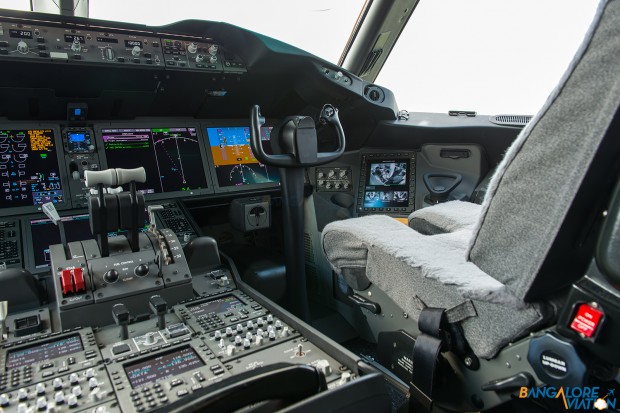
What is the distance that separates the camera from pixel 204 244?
1.85 m

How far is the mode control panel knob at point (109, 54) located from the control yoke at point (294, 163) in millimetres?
677

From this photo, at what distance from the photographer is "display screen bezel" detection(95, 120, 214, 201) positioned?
6.97 ft

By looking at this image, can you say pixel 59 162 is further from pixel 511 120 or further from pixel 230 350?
pixel 511 120

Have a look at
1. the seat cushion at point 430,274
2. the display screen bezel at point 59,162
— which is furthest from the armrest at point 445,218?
the display screen bezel at point 59,162

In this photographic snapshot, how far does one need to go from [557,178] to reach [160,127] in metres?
1.95

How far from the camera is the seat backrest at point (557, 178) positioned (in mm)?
712

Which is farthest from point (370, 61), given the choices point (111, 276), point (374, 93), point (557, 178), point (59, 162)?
point (557, 178)

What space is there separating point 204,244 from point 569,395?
134cm

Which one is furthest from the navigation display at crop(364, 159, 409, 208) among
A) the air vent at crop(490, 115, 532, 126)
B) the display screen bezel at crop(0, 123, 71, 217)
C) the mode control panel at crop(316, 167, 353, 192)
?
the display screen bezel at crop(0, 123, 71, 217)

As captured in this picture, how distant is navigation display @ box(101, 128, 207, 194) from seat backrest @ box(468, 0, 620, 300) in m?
1.66

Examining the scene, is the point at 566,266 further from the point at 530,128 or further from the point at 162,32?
the point at 162,32

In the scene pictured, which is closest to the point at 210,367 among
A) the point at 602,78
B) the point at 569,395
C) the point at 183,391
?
the point at 183,391

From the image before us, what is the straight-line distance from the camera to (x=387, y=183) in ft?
8.64

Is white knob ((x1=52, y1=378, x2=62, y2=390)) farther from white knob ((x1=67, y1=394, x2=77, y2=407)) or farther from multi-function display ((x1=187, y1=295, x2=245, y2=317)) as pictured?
multi-function display ((x1=187, y1=295, x2=245, y2=317))
